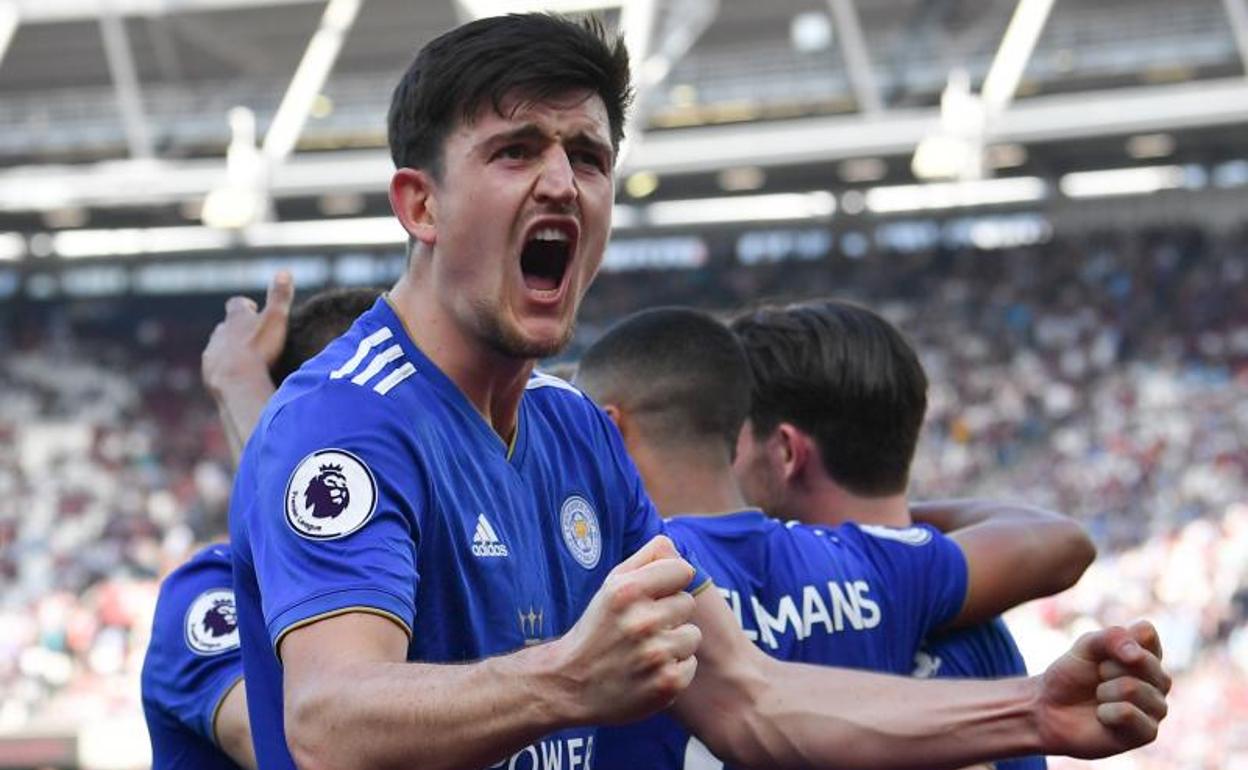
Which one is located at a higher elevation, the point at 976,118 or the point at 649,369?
the point at 976,118

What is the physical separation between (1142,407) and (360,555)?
20.3 meters

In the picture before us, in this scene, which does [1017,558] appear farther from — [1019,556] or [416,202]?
[416,202]

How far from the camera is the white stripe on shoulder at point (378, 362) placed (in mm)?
2227

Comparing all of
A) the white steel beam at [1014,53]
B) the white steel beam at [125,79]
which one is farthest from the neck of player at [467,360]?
the white steel beam at [125,79]

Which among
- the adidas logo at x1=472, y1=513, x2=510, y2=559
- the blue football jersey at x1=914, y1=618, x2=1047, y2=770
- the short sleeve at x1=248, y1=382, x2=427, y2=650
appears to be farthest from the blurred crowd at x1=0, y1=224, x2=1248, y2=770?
the short sleeve at x1=248, y1=382, x2=427, y2=650

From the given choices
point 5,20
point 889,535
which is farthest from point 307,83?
point 889,535

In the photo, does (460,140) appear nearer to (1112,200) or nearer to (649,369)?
(649,369)

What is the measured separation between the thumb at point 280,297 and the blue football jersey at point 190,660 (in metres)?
0.60

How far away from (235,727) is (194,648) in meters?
0.18

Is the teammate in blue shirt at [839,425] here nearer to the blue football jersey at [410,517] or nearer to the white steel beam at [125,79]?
the blue football jersey at [410,517]

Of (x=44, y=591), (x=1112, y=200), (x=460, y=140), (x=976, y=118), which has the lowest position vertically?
(x=460, y=140)

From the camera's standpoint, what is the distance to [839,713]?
260 cm

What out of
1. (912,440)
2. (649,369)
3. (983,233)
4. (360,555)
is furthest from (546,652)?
(983,233)

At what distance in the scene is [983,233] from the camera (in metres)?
26.7
